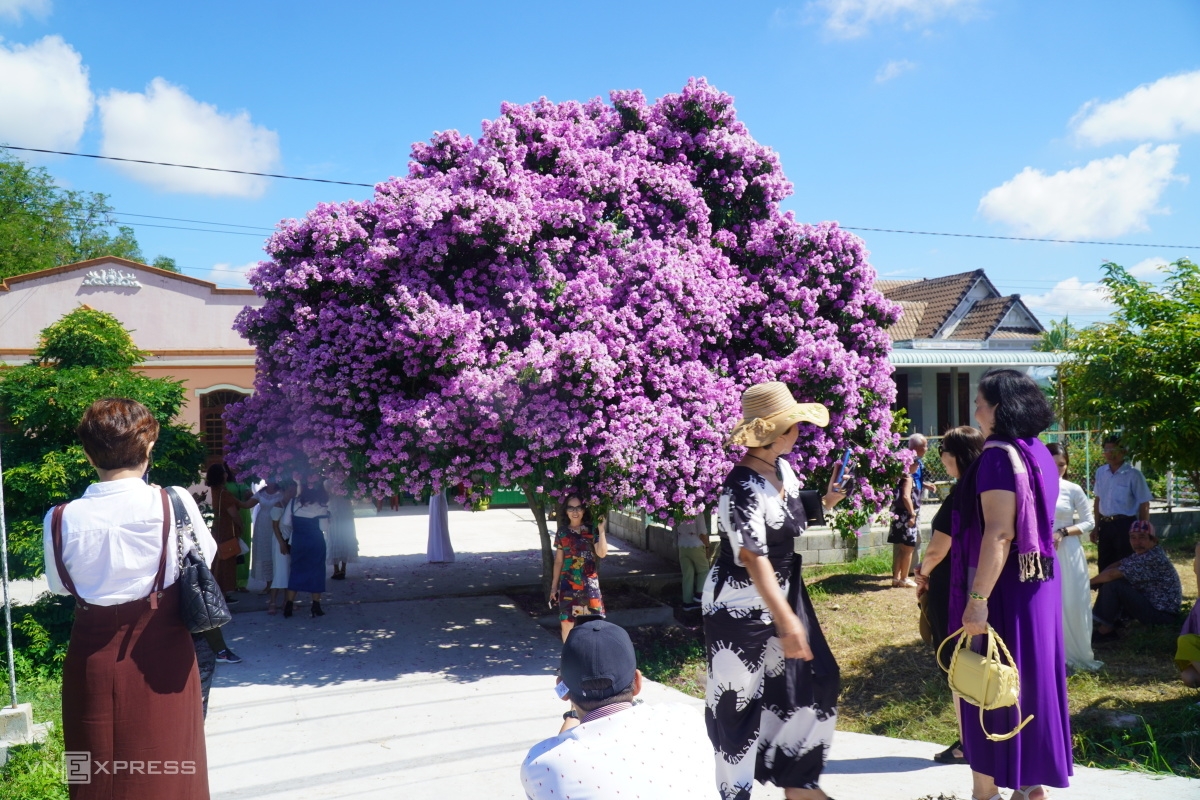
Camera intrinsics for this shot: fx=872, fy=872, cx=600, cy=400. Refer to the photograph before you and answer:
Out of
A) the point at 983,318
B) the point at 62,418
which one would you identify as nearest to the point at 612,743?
the point at 62,418

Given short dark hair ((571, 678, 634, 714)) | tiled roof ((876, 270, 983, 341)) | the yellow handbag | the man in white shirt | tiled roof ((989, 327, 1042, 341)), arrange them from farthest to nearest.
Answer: tiled roof ((876, 270, 983, 341)) → tiled roof ((989, 327, 1042, 341)) → the yellow handbag → short dark hair ((571, 678, 634, 714)) → the man in white shirt

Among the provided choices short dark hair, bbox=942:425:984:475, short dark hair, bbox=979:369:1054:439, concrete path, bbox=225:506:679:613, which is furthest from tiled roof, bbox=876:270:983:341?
short dark hair, bbox=979:369:1054:439

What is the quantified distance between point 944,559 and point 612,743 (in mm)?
2400

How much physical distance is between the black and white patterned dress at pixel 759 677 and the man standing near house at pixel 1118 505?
5.38 metres

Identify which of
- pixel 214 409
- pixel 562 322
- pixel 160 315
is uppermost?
pixel 160 315

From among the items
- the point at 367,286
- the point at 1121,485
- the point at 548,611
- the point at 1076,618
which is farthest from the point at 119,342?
the point at 1121,485

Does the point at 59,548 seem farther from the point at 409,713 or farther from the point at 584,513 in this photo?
the point at 584,513

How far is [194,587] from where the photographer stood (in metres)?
3.03

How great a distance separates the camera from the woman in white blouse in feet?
19.7

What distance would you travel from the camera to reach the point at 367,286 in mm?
6766

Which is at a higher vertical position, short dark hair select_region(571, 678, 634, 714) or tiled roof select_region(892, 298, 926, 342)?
tiled roof select_region(892, 298, 926, 342)

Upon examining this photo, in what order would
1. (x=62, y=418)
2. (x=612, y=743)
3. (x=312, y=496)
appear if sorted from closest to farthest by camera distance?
(x=612, y=743) < (x=62, y=418) < (x=312, y=496)

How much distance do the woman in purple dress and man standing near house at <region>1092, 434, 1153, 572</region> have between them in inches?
186

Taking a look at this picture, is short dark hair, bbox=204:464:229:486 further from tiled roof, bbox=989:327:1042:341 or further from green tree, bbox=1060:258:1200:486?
tiled roof, bbox=989:327:1042:341
